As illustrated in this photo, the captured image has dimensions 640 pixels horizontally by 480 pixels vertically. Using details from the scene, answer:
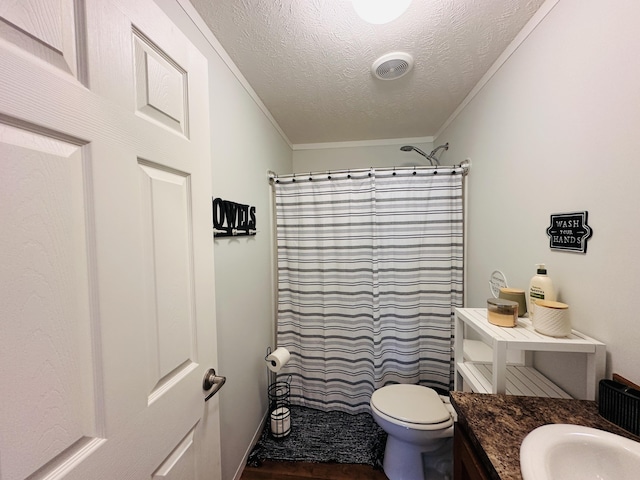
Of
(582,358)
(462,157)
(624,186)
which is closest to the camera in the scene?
(624,186)

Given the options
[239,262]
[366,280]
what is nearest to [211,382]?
[239,262]

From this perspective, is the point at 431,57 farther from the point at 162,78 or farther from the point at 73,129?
the point at 73,129

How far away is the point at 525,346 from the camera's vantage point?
0.83 meters

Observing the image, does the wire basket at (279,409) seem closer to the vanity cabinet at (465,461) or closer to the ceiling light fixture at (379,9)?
the vanity cabinet at (465,461)

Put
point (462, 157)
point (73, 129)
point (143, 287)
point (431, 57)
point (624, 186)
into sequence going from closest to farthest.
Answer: point (73, 129) → point (143, 287) → point (624, 186) → point (431, 57) → point (462, 157)

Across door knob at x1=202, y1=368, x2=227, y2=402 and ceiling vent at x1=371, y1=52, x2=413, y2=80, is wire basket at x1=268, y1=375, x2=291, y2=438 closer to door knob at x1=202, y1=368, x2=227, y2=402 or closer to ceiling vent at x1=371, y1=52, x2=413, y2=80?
door knob at x1=202, y1=368, x2=227, y2=402

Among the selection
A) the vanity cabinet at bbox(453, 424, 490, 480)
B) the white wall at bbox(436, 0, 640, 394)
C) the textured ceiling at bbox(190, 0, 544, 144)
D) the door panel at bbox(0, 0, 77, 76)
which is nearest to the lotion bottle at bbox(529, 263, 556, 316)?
the white wall at bbox(436, 0, 640, 394)

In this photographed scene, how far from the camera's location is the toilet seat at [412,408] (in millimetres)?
1317

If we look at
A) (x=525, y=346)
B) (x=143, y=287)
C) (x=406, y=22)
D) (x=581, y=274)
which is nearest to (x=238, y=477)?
(x=143, y=287)

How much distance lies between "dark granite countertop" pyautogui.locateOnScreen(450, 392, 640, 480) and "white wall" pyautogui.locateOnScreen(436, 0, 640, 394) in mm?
187

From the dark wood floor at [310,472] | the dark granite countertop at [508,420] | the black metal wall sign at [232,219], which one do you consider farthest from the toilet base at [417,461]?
the black metal wall sign at [232,219]

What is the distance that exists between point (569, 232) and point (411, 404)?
117 centimetres

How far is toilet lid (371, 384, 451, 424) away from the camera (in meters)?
1.34

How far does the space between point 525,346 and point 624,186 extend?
56 cm
